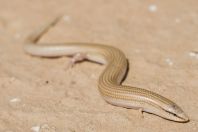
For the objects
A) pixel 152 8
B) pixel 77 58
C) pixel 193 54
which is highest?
pixel 193 54

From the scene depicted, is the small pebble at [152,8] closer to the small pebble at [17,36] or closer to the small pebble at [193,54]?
the small pebble at [193,54]

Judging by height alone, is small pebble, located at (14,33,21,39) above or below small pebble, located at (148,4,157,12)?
below

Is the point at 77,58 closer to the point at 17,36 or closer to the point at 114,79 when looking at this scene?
the point at 114,79

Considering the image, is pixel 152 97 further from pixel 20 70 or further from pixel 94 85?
pixel 20 70

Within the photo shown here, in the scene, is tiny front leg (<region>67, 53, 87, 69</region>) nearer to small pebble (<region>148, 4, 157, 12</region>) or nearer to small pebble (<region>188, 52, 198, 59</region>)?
small pebble (<region>188, 52, 198, 59</region>)

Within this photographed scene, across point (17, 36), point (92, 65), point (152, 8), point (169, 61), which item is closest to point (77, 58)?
point (92, 65)

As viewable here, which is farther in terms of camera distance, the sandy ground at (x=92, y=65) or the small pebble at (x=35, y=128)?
the sandy ground at (x=92, y=65)

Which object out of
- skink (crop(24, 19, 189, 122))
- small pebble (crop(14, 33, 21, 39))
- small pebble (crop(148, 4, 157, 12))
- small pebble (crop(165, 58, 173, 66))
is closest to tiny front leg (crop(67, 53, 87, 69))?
skink (crop(24, 19, 189, 122))

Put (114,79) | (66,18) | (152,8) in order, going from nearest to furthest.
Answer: (114,79), (152,8), (66,18)

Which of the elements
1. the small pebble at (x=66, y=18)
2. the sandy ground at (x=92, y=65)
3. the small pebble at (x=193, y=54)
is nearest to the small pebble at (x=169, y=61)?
the sandy ground at (x=92, y=65)
